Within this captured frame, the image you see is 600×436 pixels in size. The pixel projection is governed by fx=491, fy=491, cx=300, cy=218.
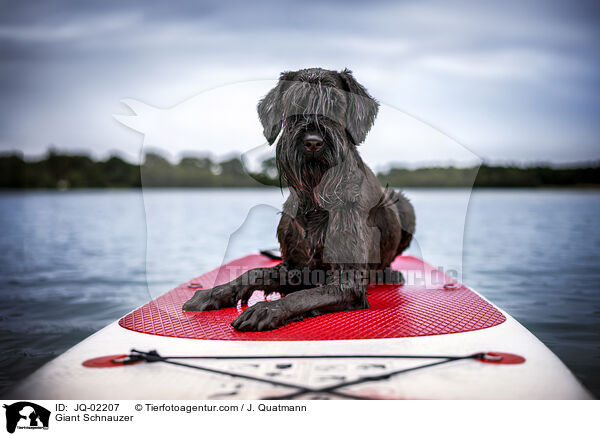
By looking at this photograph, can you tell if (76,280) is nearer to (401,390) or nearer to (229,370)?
(229,370)

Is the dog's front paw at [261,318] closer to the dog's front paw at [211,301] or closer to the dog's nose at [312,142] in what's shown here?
the dog's front paw at [211,301]

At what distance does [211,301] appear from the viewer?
9.36 feet

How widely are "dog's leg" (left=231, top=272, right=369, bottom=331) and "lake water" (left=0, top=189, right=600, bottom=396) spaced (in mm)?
541

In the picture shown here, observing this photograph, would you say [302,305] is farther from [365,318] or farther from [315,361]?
[315,361]

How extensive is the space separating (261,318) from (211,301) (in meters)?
0.53

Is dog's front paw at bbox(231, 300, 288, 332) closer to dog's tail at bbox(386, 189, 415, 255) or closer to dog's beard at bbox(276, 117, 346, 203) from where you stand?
dog's beard at bbox(276, 117, 346, 203)

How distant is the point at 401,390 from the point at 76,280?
5.76 meters

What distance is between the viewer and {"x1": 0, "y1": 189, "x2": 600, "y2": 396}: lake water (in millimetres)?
2945

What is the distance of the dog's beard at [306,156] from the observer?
8.20 feet

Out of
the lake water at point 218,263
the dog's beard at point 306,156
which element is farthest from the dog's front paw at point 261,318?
the dog's beard at point 306,156

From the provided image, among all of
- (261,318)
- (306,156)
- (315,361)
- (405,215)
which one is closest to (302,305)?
(261,318)

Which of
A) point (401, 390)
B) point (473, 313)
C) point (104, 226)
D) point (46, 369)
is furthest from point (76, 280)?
point (104, 226)
